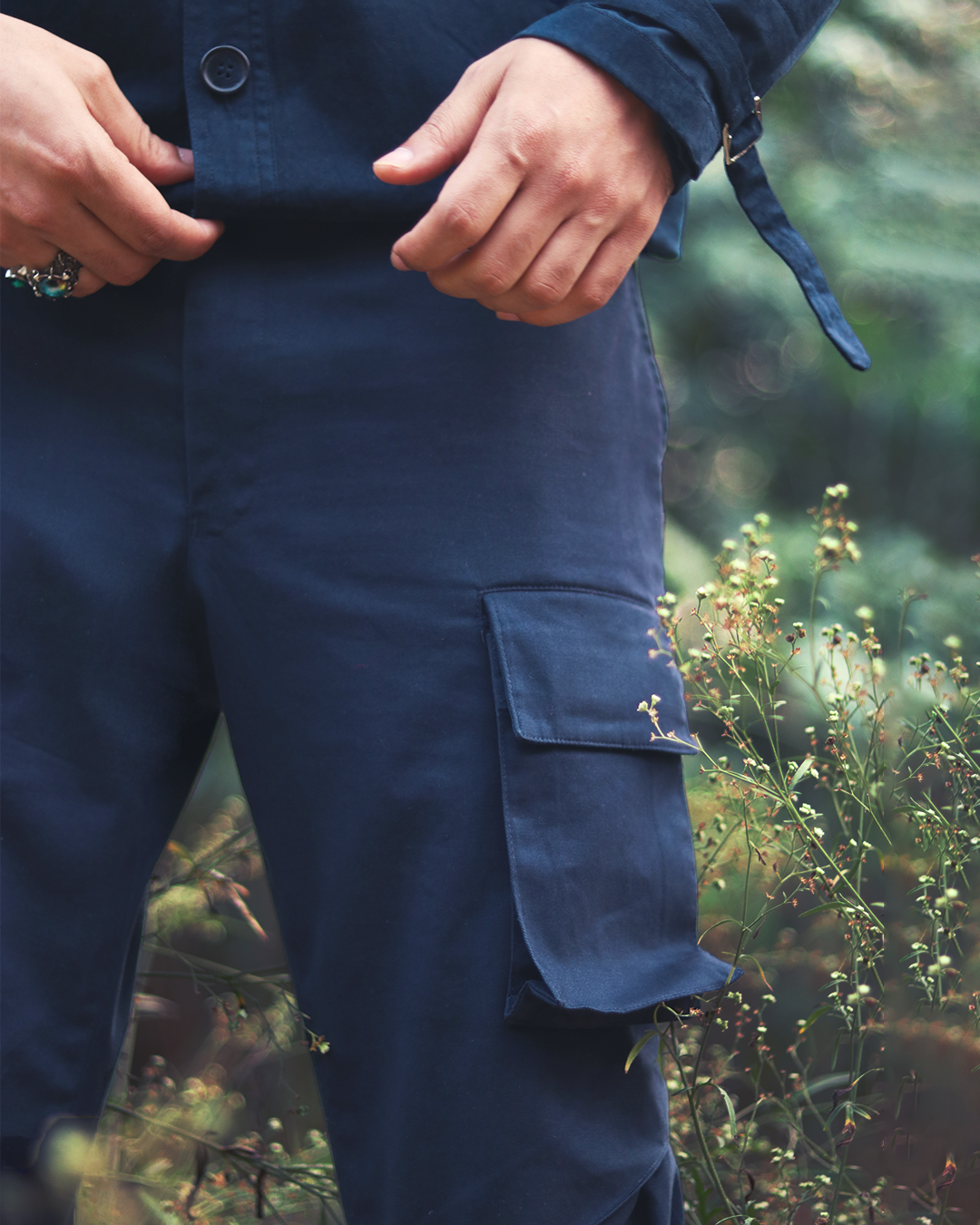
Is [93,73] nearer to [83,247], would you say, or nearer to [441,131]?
[83,247]

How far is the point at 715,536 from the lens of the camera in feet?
13.6

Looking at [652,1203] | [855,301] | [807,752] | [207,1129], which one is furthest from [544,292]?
[855,301]

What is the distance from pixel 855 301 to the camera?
4035 millimetres

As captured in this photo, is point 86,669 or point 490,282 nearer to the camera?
point 490,282

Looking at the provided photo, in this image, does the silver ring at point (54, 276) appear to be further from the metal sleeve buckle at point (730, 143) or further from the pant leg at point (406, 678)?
the metal sleeve buckle at point (730, 143)

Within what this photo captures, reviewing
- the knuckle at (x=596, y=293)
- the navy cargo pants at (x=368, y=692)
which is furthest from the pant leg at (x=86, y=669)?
the knuckle at (x=596, y=293)

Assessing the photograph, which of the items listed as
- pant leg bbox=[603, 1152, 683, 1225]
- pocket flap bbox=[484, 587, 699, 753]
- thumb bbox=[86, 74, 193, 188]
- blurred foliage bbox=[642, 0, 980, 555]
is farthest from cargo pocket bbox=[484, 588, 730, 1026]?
blurred foliage bbox=[642, 0, 980, 555]

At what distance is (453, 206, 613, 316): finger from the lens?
80cm

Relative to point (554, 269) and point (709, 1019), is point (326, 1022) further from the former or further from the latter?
point (554, 269)

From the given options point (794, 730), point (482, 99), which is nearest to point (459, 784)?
point (482, 99)

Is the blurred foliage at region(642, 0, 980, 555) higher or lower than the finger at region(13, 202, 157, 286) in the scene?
lower

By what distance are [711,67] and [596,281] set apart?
0.19m

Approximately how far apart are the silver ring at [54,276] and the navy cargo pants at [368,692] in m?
0.06

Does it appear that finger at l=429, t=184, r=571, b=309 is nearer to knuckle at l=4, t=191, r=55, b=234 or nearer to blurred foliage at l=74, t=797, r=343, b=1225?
knuckle at l=4, t=191, r=55, b=234
